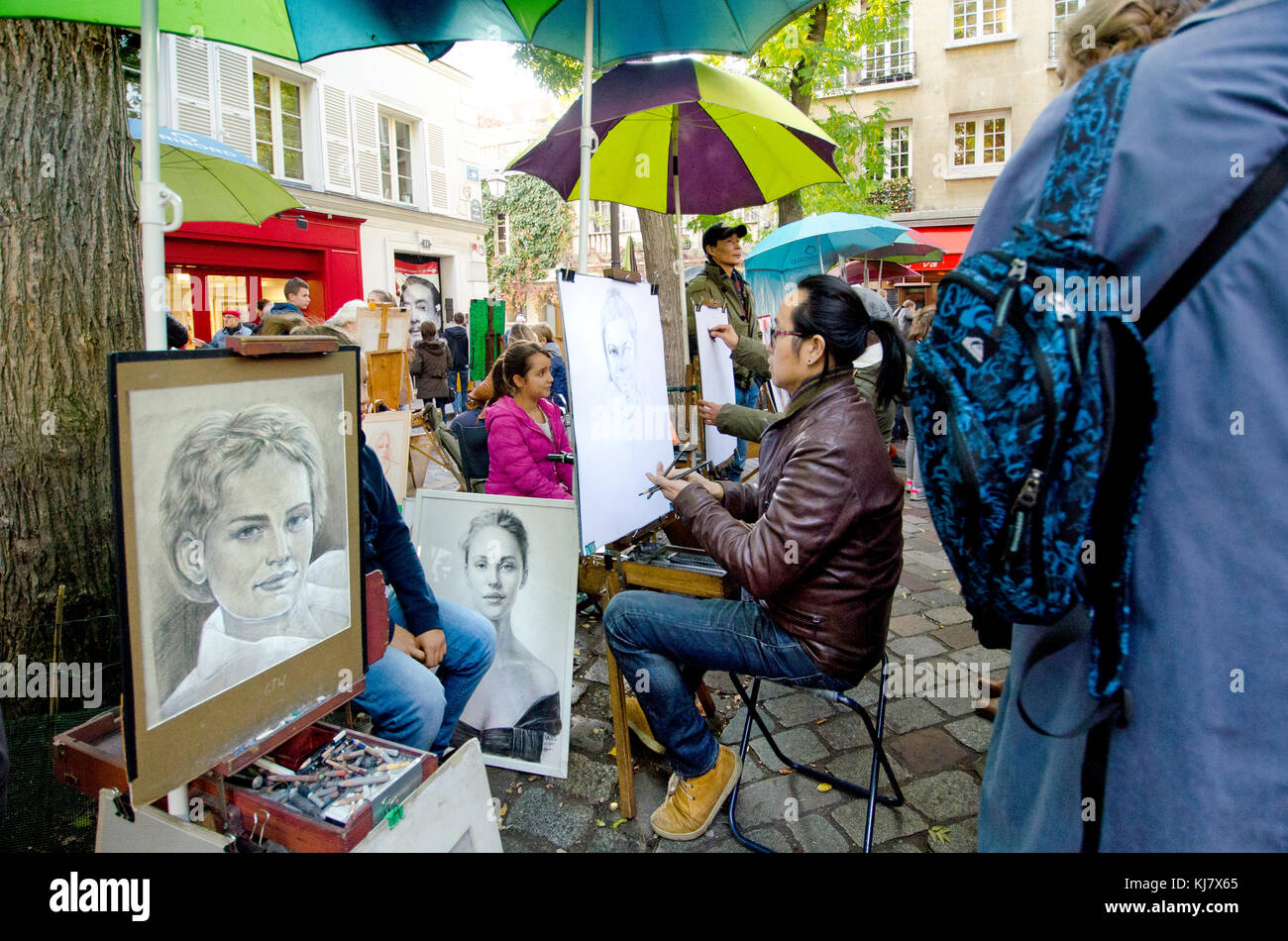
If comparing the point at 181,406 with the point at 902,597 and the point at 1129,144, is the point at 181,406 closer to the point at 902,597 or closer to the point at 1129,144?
the point at 1129,144

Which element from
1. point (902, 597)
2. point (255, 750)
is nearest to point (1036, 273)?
point (255, 750)

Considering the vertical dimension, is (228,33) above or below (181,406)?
above

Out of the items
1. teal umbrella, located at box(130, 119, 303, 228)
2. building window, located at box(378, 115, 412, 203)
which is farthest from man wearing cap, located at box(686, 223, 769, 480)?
building window, located at box(378, 115, 412, 203)

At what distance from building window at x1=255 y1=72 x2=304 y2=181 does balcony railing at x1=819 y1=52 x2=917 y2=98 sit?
12354 mm

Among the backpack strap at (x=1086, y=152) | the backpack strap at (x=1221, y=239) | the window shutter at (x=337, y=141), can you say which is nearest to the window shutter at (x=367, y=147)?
the window shutter at (x=337, y=141)

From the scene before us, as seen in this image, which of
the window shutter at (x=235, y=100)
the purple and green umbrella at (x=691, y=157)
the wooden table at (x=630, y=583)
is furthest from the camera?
the window shutter at (x=235, y=100)

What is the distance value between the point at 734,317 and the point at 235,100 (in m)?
12.1

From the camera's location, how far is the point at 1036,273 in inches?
33.7

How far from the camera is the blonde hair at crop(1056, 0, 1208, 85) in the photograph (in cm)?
98

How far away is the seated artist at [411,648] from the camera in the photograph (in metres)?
2.15

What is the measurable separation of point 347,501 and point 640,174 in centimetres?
356

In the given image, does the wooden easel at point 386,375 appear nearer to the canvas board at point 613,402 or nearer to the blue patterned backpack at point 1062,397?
the canvas board at point 613,402

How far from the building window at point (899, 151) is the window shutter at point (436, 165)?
35.0 feet

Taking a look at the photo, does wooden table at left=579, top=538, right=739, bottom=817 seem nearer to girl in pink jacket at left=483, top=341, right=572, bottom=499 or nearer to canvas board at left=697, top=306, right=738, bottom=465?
girl in pink jacket at left=483, top=341, right=572, bottom=499
